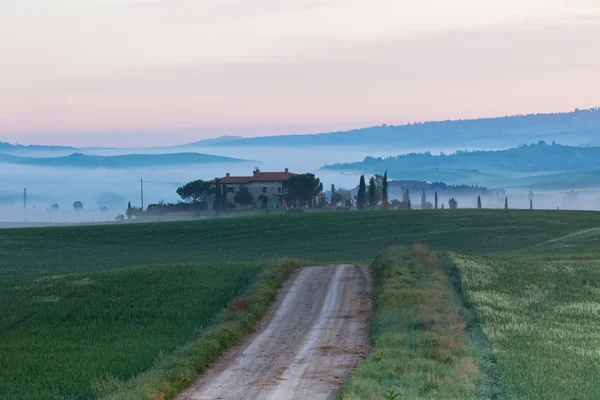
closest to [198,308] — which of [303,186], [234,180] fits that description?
[303,186]

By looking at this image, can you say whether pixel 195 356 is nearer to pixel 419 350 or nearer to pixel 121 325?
pixel 419 350

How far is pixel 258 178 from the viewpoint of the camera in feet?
597

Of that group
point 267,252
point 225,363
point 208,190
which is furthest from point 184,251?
point 208,190

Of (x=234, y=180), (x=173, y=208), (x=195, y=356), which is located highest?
(x=234, y=180)

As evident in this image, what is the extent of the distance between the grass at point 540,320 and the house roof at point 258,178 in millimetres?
132733

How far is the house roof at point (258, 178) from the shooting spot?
17898 centimetres

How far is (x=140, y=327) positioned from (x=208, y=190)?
14619 cm

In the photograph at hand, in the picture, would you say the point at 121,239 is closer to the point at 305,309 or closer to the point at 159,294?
the point at 159,294

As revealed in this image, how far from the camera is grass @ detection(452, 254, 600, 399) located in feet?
64.5

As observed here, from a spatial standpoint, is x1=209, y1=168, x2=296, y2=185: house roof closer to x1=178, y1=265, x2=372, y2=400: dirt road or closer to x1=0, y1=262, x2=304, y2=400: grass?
x1=0, y1=262, x2=304, y2=400: grass

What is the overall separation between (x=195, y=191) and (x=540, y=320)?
151 meters

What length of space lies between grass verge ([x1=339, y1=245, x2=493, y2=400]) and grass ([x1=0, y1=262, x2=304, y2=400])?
13.7 feet

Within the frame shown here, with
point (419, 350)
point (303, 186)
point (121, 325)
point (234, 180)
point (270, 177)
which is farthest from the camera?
point (270, 177)

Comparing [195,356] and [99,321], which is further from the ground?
[195,356]
